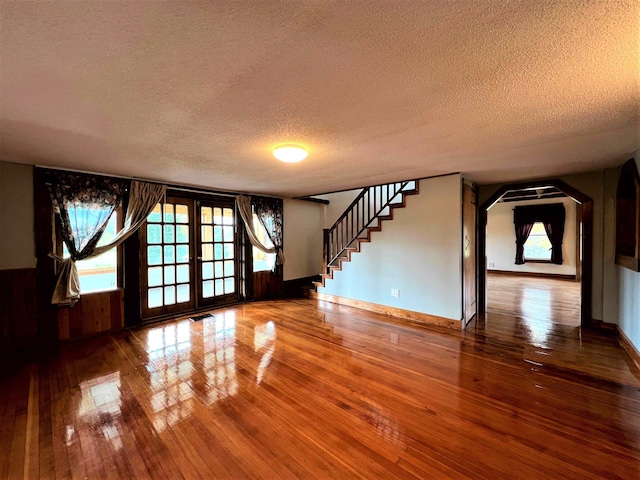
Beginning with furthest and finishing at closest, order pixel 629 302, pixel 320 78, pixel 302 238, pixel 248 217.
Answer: pixel 302 238 < pixel 248 217 < pixel 629 302 < pixel 320 78

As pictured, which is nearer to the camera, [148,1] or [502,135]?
[148,1]

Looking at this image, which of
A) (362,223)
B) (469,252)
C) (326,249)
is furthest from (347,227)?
(469,252)

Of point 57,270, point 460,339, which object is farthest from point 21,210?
point 460,339

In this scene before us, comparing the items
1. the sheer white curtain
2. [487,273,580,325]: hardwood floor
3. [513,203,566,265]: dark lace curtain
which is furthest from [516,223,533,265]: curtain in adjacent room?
the sheer white curtain

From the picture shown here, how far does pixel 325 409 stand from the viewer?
2.20 m

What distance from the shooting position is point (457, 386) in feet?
8.27

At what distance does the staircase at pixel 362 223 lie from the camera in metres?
4.79

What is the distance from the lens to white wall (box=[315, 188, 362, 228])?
7109mm

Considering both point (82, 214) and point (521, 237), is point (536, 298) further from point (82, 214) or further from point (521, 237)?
point (82, 214)

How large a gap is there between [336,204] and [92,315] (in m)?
5.38

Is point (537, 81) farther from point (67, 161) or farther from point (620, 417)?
point (67, 161)

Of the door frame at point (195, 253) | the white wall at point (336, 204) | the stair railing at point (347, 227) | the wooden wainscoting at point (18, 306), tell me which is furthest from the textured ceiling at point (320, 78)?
the white wall at point (336, 204)

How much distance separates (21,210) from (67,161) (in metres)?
0.89

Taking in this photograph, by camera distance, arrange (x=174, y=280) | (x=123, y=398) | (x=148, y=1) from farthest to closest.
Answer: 1. (x=174, y=280)
2. (x=123, y=398)
3. (x=148, y=1)
